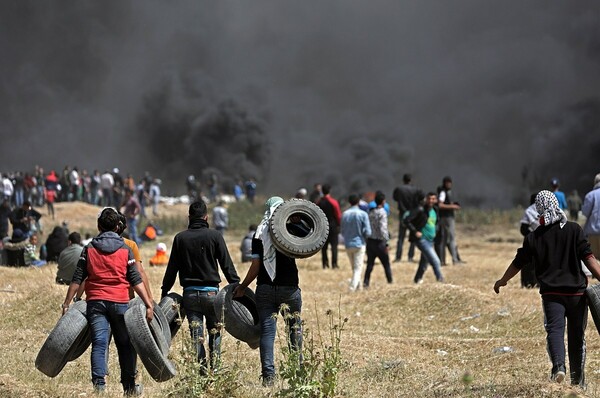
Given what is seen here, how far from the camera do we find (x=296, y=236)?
9.54 metres

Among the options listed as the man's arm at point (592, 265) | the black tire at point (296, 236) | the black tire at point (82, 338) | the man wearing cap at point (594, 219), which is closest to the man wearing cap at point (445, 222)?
the man wearing cap at point (594, 219)

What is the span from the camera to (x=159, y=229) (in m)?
33.4

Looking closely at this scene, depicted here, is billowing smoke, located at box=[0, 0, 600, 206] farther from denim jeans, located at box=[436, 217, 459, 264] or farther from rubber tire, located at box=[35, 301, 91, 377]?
rubber tire, located at box=[35, 301, 91, 377]

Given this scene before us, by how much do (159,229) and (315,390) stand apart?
25.6 meters

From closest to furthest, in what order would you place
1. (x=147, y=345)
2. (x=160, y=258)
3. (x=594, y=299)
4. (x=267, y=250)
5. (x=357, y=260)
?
(x=147, y=345) → (x=594, y=299) → (x=267, y=250) → (x=357, y=260) → (x=160, y=258)

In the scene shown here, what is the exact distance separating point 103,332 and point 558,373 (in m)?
3.64

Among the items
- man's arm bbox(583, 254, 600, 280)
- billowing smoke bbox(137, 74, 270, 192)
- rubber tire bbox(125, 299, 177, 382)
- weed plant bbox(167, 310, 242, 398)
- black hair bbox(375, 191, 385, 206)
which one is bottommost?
weed plant bbox(167, 310, 242, 398)

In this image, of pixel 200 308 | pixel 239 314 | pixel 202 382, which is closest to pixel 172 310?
pixel 200 308

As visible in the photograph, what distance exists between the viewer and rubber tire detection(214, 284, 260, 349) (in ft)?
31.3

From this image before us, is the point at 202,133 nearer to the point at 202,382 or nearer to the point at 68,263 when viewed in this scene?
the point at 68,263

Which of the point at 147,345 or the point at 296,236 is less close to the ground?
the point at 296,236

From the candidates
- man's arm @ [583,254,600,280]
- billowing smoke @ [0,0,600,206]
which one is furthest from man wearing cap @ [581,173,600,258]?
billowing smoke @ [0,0,600,206]

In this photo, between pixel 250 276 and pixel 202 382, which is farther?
pixel 250 276

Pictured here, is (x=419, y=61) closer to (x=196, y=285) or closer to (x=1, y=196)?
(x=1, y=196)
